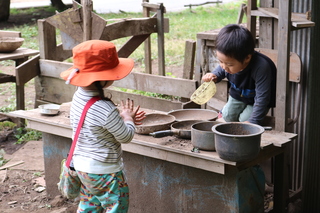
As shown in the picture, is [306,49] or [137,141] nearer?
[137,141]

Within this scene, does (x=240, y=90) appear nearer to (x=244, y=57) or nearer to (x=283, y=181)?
(x=244, y=57)

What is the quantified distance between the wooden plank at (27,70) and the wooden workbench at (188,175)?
2519mm

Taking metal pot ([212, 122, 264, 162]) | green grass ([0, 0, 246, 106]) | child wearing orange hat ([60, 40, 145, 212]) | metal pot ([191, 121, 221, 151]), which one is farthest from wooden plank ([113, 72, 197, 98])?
green grass ([0, 0, 246, 106])

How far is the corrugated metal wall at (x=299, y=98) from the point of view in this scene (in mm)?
4059

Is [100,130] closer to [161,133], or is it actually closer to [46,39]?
[161,133]

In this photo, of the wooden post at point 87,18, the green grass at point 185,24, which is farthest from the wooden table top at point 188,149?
the green grass at point 185,24

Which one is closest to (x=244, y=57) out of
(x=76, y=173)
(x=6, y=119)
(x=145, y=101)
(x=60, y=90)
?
(x=76, y=173)

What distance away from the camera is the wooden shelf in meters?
3.42

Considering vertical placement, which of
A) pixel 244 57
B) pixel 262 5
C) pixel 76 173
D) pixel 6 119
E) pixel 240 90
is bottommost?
pixel 6 119

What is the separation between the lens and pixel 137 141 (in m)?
3.76

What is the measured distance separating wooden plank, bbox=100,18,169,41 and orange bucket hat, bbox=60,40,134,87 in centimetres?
268

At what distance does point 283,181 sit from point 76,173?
1643 mm

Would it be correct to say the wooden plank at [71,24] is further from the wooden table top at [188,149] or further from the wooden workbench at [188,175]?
the wooden table top at [188,149]

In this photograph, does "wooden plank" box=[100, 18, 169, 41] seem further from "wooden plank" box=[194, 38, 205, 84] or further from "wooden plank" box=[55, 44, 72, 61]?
"wooden plank" box=[55, 44, 72, 61]
